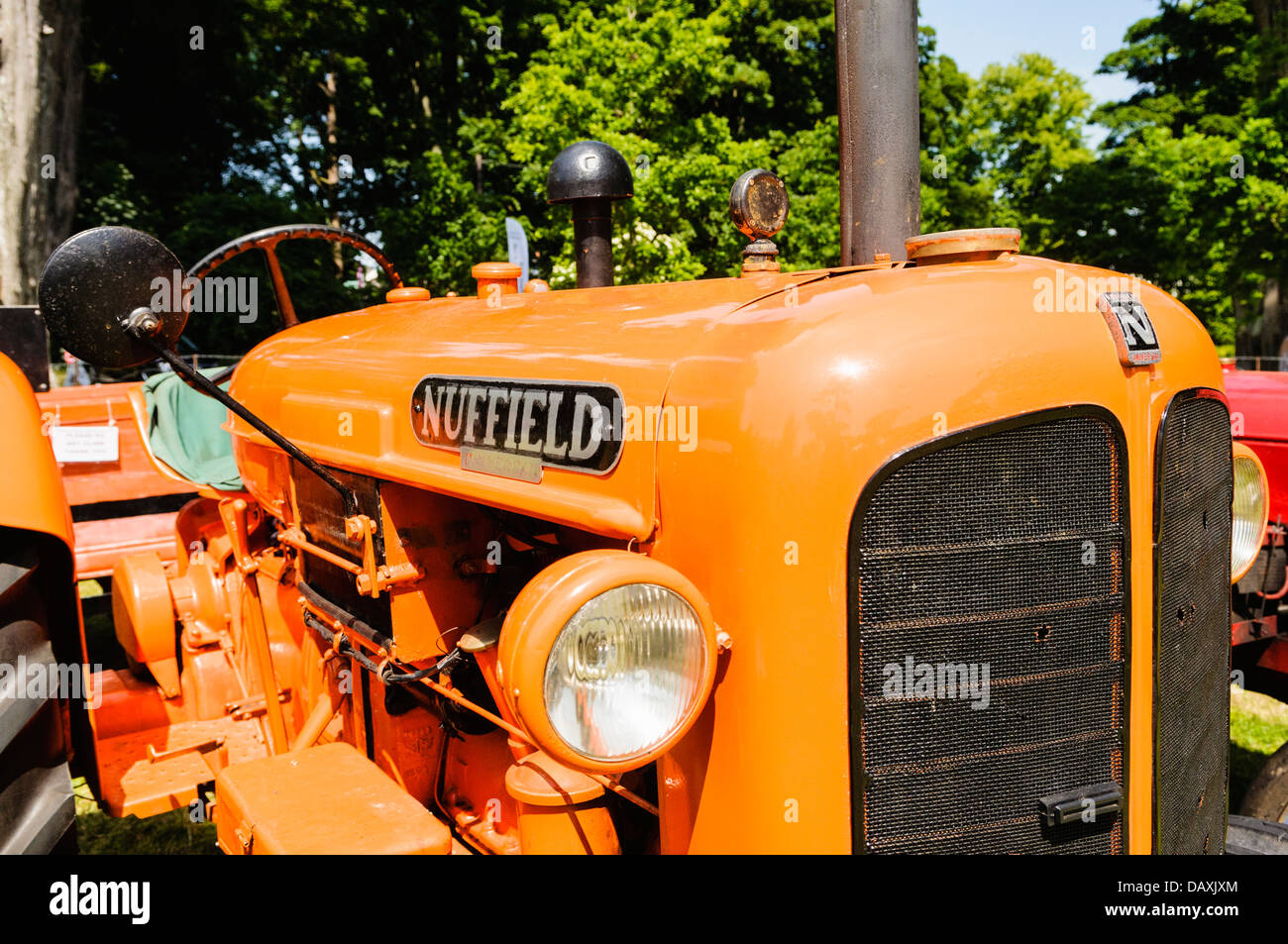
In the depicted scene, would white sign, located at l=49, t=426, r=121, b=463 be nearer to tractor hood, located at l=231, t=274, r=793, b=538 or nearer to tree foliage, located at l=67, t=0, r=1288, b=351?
tractor hood, located at l=231, t=274, r=793, b=538

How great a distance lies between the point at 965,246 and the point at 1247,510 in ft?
4.54

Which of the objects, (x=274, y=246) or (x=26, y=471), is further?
(x=274, y=246)

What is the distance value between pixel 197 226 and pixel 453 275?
3679 millimetres

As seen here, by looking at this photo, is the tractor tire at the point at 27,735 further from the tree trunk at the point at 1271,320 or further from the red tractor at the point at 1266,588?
the tree trunk at the point at 1271,320

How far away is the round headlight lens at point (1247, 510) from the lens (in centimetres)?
257

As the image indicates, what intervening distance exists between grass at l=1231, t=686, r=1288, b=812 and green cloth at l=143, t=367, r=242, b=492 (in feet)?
13.5

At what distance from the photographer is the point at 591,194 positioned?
2.97 meters

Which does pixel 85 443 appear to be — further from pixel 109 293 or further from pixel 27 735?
pixel 109 293

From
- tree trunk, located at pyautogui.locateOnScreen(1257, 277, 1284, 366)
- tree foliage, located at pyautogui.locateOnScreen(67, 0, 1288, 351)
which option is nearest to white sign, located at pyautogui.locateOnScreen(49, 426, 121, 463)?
tree foliage, located at pyautogui.locateOnScreen(67, 0, 1288, 351)

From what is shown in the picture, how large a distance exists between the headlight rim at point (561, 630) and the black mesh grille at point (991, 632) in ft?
0.82

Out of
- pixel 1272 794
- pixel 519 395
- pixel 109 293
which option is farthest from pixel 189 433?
pixel 1272 794

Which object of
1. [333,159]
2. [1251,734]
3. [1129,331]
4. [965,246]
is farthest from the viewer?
[333,159]
